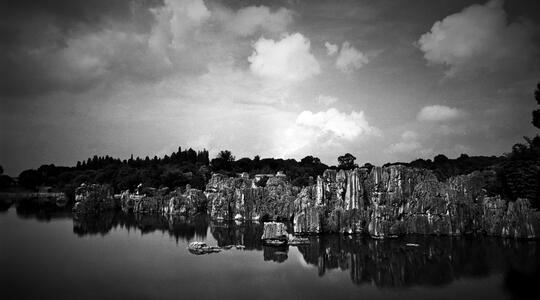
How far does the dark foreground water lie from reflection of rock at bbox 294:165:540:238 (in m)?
3.60

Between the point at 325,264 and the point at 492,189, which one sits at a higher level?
the point at 492,189

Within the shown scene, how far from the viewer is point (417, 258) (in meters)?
40.0

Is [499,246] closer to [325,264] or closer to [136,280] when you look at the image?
[325,264]

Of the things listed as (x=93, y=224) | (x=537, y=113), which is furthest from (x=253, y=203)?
(x=537, y=113)

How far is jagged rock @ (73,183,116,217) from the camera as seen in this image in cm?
8738

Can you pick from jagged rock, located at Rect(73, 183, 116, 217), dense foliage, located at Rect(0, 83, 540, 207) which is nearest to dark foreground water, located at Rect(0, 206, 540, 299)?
dense foliage, located at Rect(0, 83, 540, 207)

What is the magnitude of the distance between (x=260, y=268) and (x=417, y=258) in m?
17.7

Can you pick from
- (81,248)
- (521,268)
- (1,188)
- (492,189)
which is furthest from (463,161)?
(1,188)

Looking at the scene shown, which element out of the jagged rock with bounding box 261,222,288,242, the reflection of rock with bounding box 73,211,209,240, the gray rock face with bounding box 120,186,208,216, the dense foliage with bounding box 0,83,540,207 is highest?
the dense foliage with bounding box 0,83,540,207

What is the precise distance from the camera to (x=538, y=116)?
1906 inches

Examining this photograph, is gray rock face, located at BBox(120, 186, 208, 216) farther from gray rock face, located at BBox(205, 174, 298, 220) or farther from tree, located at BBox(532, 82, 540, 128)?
tree, located at BBox(532, 82, 540, 128)

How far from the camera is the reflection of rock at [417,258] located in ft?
110

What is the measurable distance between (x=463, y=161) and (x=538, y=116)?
6499cm

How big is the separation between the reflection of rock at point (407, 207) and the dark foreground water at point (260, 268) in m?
3.60
